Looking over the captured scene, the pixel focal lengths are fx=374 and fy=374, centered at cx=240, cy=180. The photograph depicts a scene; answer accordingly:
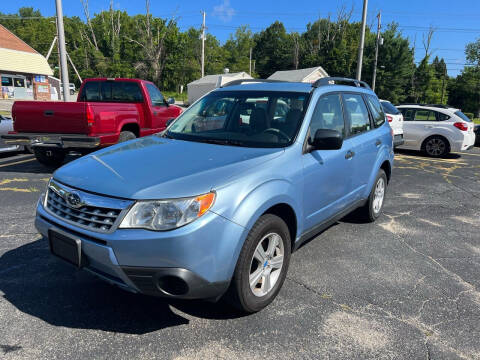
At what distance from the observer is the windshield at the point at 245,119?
3.31 meters

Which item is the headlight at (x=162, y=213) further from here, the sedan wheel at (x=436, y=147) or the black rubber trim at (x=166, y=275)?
the sedan wheel at (x=436, y=147)

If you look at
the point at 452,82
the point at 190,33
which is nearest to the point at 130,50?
the point at 190,33

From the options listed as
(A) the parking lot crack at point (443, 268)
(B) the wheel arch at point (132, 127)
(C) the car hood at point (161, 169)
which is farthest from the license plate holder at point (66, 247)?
(B) the wheel arch at point (132, 127)

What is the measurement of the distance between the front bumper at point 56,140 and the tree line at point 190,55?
5544 cm

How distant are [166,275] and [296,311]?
4.04ft

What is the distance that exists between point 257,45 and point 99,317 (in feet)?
339

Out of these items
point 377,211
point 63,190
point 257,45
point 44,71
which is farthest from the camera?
point 257,45

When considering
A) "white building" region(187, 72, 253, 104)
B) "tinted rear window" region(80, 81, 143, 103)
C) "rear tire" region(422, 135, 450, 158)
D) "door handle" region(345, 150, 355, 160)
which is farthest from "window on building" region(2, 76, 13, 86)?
"door handle" region(345, 150, 355, 160)

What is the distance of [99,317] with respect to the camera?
2.81 meters

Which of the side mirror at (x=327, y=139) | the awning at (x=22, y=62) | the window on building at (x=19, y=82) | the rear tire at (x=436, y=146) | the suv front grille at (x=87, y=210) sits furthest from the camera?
the window on building at (x=19, y=82)

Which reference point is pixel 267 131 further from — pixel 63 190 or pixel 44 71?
pixel 44 71

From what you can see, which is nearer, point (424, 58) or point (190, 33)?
point (424, 58)

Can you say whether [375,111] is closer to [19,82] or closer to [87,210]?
[87,210]

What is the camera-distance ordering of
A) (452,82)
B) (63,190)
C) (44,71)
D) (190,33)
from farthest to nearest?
(190,33)
(452,82)
(44,71)
(63,190)
